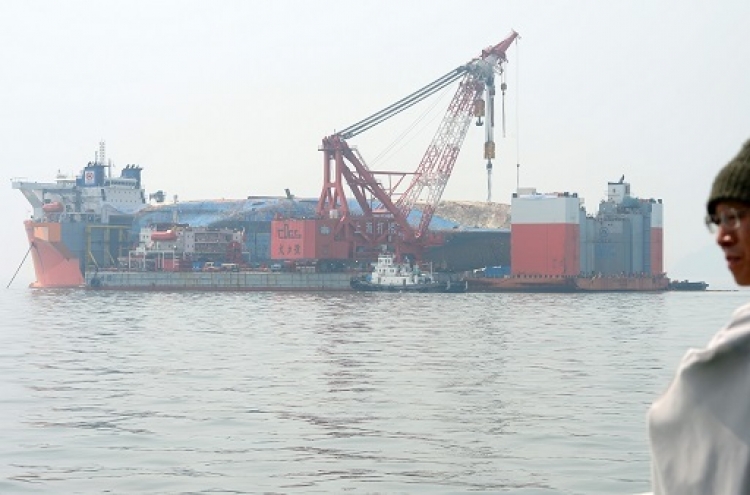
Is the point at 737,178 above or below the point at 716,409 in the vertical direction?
above

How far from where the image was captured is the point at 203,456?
15672 millimetres

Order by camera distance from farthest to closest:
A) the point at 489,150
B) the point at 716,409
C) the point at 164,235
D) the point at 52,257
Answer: the point at 52,257, the point at 164,235, the point at 489,150, the point at 716,409

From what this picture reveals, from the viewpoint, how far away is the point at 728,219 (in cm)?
178

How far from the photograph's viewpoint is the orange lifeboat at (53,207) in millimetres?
111000

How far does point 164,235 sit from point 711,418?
108148 mm


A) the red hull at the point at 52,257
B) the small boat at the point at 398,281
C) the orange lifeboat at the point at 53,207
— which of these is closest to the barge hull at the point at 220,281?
the small boat at the point at 398,281

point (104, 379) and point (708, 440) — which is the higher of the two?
point (708, 440)

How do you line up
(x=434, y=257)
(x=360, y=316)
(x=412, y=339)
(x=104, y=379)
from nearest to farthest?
(x=104, y=379), (x=412, y=339), (x=360, y=316), (x=434, y=257)

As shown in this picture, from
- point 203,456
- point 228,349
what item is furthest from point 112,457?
point 228,349

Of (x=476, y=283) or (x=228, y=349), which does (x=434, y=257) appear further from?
(x=228, y=349)

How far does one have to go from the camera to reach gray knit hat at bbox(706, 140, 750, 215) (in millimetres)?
1718

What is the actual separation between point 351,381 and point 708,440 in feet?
80.8

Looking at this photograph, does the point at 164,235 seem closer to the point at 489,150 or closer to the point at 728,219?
the point at 489,150

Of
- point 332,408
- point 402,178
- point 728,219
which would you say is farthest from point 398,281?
point 728,219
